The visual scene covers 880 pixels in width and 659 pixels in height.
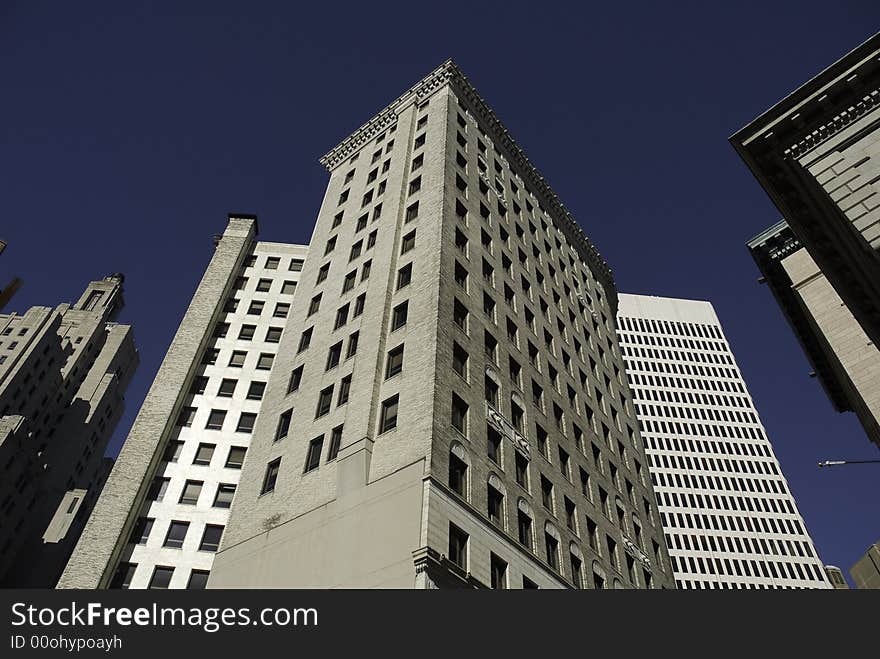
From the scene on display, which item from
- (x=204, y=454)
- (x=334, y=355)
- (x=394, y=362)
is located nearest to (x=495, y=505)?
(x=394, y=362)

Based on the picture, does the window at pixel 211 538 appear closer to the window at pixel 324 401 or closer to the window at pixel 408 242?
the window at pixel 324 401

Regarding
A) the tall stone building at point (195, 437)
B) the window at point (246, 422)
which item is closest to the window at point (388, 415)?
the tall stone building at point (195, 437)

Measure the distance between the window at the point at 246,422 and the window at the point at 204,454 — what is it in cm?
207

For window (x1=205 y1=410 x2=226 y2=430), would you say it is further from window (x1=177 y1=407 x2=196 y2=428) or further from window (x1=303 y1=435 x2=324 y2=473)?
window (x1=303 y1=435 x2=324 y2=473)

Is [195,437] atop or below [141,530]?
atop

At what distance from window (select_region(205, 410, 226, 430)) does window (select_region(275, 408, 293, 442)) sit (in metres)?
13.1

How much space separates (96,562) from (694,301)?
13021 cm

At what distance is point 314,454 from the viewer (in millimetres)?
30875

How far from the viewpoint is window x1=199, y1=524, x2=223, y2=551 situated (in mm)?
38469

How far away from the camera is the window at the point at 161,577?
3703 centimetres

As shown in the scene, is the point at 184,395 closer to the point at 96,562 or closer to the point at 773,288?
the point at 96,562

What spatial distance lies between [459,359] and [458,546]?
9925 millimetres

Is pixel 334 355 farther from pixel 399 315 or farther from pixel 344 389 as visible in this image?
pixel 399 315

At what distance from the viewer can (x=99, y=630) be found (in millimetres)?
15531
